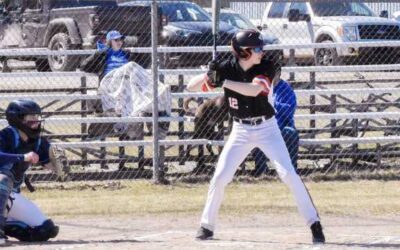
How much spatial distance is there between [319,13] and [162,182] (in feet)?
31.4

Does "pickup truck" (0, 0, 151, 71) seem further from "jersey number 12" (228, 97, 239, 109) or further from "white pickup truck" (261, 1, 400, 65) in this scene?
"jersey number 12" (228, 97, 239, 109)

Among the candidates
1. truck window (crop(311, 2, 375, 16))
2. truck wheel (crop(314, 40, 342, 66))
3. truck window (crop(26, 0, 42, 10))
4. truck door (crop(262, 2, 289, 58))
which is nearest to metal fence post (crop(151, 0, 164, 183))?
truck wheel (crop(314, 40, 342, 66))

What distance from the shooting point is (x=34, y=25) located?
20.5 metres

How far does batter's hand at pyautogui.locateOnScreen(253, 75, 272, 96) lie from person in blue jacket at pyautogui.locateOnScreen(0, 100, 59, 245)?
6.24 ft

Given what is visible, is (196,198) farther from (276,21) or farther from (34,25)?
(276,21)

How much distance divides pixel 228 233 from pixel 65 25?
10.5 meters

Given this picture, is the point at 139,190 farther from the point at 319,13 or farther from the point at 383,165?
the point at 319,13

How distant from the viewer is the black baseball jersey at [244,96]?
887cm

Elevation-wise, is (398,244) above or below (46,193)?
above

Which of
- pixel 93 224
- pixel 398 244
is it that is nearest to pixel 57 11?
pixel 93 224

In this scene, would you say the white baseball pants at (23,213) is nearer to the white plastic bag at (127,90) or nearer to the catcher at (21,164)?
the catcher at (21,164)

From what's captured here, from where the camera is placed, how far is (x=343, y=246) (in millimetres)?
8672

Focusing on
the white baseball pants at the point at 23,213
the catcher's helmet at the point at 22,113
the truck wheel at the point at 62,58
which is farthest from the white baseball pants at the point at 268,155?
the truck wheel at the point at 62,58

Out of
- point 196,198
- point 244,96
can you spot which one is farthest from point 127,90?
point 244,96
